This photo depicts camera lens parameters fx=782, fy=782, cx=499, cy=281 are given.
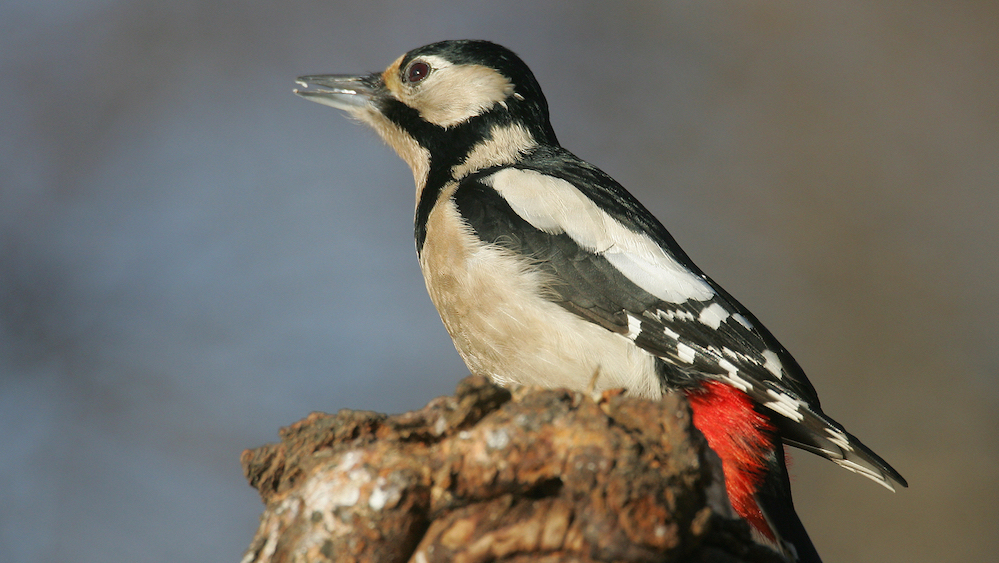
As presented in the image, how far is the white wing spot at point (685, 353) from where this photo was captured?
2357 mm

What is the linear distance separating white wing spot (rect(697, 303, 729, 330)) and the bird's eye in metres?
1.63

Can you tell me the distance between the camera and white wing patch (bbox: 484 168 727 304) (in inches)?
101

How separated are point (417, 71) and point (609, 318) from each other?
1.59 meters

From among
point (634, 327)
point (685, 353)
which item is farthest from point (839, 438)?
point (634, 327)

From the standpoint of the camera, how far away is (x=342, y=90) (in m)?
3.45

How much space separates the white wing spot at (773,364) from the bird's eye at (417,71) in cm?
185

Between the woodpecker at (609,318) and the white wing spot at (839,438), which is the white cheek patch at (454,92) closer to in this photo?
the woodpecker at (609,318)

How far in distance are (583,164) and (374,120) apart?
→ 98 centimetres

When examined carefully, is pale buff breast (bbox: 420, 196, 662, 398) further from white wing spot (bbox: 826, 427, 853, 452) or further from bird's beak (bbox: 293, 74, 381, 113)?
bird's beak (bbox: 293, 74, 381, 113)

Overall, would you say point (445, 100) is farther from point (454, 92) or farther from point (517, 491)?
point (517, 491)

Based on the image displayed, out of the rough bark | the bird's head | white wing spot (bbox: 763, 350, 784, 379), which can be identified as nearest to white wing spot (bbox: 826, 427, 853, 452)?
white wing spot (bbox: 763, 350, 784, 379)

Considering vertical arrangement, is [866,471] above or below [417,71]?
below

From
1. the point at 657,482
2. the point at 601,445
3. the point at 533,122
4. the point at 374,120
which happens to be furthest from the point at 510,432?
the point at 374,120

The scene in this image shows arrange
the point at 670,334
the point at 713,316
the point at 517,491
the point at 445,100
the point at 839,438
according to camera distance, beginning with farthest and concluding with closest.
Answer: the point at 445,100 < the point at 713,316 < the point at 670,334 < the point at 839,438 < the point at 517,491
